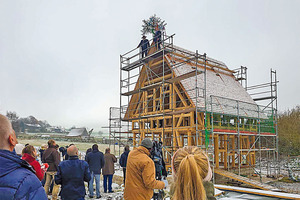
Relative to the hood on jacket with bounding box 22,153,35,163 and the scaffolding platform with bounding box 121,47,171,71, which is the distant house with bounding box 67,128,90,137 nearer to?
the scaffolding platform with bounding box 121,47,171,71

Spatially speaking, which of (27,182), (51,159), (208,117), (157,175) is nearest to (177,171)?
(27,182)

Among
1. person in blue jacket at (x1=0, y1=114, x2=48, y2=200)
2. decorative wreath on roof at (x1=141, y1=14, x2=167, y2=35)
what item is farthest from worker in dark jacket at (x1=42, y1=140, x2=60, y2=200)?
decorative wreath on roof at (x1=141, y1=14, x2=167, y2=35)

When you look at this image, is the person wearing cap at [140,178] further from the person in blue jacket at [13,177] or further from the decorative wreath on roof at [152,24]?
the decorative wreath on roof at [152,24]

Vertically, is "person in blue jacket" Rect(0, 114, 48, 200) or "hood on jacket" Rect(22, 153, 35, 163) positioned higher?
"person in blue jacket" Rect(0, 114, 48, 200)

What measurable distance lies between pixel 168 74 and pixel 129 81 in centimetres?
318

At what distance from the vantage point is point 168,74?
15039 millimetres

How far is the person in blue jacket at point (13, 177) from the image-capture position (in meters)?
1.60

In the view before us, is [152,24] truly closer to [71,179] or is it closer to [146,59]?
[146,59]

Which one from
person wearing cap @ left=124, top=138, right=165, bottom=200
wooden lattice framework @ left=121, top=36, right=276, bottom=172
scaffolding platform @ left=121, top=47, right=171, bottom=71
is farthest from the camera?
scaffolding platform @ left=121, top=47, right=171, bottom=71

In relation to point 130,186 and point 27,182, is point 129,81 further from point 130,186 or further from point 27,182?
point 27,182

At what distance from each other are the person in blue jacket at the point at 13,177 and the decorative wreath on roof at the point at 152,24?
597 inches

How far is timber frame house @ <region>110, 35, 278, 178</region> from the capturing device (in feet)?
41.8

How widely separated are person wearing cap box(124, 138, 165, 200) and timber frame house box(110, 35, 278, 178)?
314 inches

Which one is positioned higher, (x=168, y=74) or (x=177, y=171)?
(x=168, y=74)
